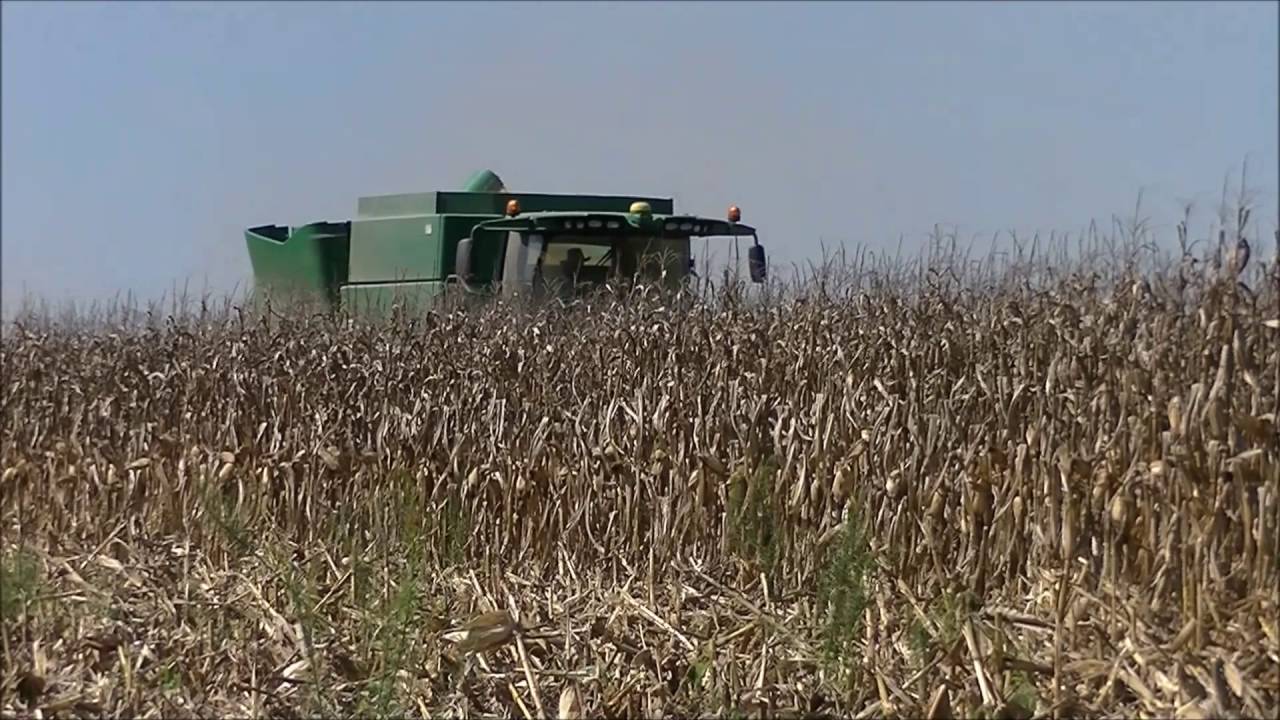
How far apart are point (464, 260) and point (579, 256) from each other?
78 centimetres

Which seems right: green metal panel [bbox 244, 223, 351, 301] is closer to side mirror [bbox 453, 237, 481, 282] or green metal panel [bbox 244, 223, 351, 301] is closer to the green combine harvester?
the green combine harvester

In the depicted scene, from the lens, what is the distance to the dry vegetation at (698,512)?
3.69 meters

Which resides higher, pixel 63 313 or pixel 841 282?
pixel 841 282

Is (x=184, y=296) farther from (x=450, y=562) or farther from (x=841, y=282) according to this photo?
(x=841, y=282)

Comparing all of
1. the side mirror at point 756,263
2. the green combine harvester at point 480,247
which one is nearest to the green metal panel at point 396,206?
the green combine harvester at point 480,247

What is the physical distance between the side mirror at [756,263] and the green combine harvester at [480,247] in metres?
0.03

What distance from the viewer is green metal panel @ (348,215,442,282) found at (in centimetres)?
909

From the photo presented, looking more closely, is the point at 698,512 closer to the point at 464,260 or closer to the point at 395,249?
the point at 464,260

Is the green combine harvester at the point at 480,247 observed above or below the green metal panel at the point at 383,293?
above

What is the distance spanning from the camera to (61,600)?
183 inches

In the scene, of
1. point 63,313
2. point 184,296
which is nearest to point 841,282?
point 184,296

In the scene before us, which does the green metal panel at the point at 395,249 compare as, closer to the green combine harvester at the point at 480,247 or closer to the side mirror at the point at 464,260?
the green combine harvester at the point at 480,247

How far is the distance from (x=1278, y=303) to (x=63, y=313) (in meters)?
→ 7.43

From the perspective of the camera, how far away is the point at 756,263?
23.5ft
